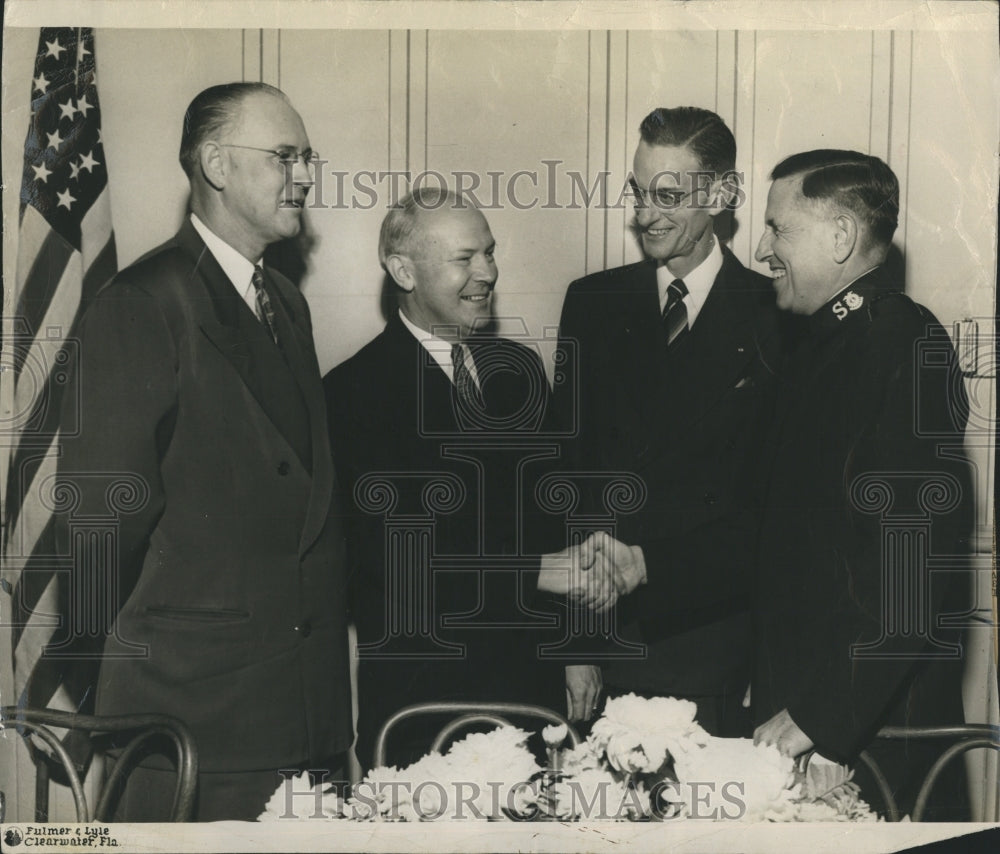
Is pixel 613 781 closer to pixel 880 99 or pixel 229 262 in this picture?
pixel 229 262

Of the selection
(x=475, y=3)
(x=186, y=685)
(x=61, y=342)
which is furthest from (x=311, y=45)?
(x=186, y=685)

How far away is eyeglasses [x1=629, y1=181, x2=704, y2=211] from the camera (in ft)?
10.8

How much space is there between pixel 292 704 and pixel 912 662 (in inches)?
66.1

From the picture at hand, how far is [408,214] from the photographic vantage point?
3270mm

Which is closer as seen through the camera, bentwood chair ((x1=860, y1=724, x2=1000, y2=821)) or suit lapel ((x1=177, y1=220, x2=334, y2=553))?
suit lapel ((x1=177, y1=220, x2=334, y2=553))

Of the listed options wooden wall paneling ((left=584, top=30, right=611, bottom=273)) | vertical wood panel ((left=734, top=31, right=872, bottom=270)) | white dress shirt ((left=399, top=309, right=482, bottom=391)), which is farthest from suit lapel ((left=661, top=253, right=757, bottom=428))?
white dress shirt ((left=399, top=309, right=482, bottom=391))

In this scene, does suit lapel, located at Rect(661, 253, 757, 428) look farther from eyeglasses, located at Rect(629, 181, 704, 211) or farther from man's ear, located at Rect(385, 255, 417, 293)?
man's ear, located at Rect(385, 255, 417, 293)

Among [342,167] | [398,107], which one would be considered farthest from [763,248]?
[342,167]

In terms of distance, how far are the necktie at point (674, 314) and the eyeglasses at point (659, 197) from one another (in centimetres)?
21

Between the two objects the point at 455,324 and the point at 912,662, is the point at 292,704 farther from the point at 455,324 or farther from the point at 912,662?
the point at 912,662

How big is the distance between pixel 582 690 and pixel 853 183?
1.55 metres

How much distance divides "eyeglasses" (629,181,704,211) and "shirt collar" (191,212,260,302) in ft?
3.47

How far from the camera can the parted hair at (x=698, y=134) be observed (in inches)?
129

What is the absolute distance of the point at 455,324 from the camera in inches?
130
